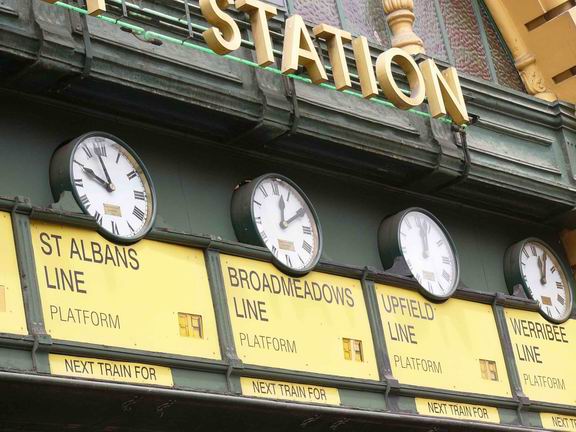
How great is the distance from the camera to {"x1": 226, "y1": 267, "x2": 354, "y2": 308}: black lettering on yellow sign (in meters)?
17.2

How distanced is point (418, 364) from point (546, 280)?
342cm

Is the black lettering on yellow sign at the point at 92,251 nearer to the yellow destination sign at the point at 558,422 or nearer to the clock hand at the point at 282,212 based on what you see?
the clock hand at the point at 282,212

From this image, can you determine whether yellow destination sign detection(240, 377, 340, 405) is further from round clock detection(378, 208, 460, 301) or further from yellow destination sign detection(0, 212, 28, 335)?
yellow destination sign detection(0, 212, 28, 335)

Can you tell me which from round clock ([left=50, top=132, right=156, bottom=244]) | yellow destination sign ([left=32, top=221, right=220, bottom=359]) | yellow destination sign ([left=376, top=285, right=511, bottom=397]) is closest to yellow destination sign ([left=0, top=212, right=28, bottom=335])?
yellow destination sign ([left=32, top=221, right=220, bottom=359])

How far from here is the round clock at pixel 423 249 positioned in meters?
19.4

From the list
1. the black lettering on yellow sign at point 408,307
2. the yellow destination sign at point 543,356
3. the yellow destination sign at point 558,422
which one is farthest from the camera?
the yellow destination sign at point 543,356

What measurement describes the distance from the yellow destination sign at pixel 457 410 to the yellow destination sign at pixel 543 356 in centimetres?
89

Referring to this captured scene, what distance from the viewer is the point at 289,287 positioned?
57.8 feet

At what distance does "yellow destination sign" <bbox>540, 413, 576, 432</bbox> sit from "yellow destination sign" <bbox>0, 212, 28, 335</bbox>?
299 inches

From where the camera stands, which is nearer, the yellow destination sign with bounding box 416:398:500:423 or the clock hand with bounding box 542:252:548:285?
the yellow destination sign with bounding box 416:398:500:423

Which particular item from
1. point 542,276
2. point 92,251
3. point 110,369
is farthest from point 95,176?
point 542,276

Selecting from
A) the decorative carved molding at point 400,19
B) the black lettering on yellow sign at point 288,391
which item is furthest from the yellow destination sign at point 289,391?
the decorative carved molding at point 400,19

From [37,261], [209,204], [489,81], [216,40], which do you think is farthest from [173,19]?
[489,81]

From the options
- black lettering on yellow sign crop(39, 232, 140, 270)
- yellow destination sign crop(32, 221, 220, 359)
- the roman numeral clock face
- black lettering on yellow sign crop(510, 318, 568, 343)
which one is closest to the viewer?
yellow destination sign crop(32, 221, 220, 359)
